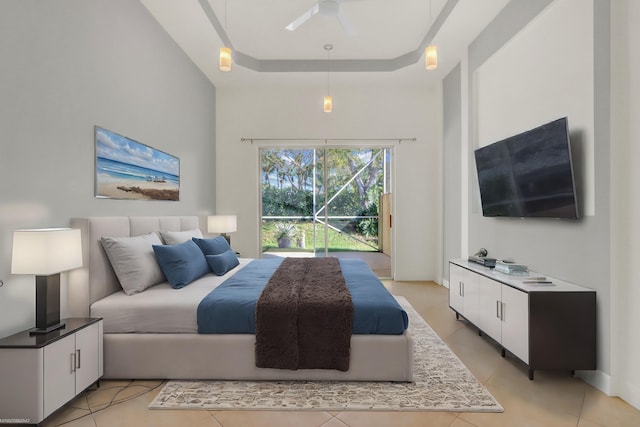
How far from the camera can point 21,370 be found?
1.69 meters

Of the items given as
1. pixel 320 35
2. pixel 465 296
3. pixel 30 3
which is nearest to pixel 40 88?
pixel 30 3

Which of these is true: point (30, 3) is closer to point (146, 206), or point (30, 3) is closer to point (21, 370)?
point (146, 206)

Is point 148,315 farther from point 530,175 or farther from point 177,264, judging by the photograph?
point 530,175

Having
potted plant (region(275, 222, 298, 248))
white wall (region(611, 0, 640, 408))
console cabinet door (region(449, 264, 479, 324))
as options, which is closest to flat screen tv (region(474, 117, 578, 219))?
white wall (region(611, 0, 640, 408))

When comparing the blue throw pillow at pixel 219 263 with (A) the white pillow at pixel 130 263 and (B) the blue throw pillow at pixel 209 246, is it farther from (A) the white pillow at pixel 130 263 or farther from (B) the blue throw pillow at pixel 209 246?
(A) the white pillow at pixel 130 263

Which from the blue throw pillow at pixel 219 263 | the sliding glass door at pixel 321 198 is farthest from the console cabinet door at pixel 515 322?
the sliding glass door at pixel 321 198

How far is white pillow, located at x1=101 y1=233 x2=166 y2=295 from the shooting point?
2449 mm

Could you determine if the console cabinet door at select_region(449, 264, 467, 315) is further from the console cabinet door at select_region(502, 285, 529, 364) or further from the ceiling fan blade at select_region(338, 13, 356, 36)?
the ceiling fan blade at select_region(338, 13, 356, 36)

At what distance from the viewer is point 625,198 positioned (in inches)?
80.4

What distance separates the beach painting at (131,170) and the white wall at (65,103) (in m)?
0.08

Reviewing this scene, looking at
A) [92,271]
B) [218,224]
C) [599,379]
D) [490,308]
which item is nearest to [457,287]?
[490,308]

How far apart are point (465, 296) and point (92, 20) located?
12.9 ft

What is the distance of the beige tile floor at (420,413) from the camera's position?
1.83 meters

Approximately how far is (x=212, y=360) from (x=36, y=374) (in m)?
0.91
